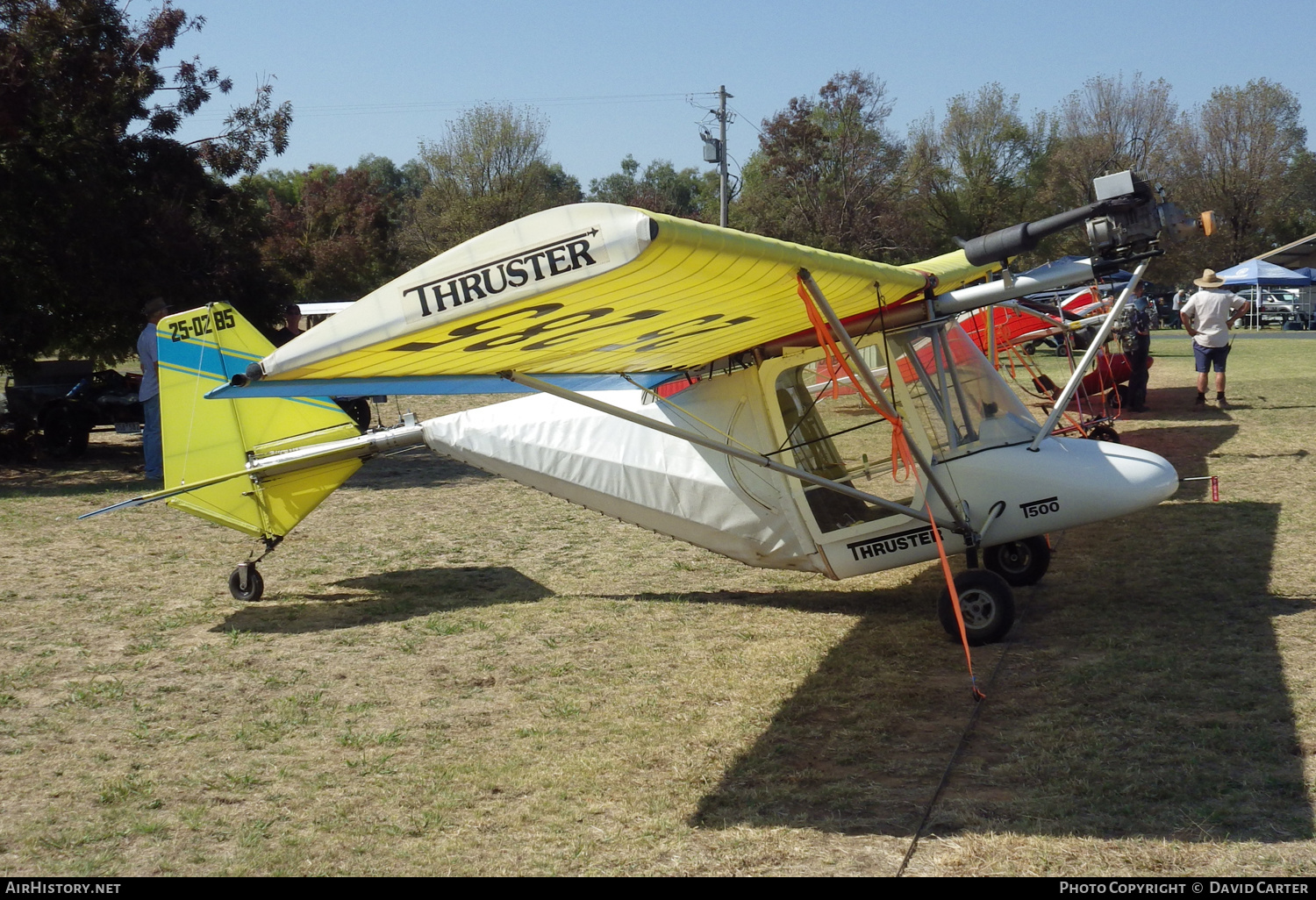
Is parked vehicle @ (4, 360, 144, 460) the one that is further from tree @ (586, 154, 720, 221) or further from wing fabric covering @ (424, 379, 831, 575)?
tree @ (586, 154, 720, 221)

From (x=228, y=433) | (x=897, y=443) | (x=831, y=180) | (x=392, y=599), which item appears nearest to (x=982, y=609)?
(x=897, y=443)

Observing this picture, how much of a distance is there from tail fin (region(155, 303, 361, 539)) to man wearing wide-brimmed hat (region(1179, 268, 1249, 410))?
13211mm

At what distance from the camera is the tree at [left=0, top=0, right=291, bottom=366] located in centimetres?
1459

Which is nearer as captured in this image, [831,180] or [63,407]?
[63,407]

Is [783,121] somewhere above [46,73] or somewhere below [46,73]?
above

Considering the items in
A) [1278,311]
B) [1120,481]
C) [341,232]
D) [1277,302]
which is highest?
[341,232]

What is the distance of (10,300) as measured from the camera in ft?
49.3

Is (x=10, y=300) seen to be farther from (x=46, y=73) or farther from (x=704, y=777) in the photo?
(x=704, y=777)

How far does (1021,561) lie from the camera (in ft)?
24.1

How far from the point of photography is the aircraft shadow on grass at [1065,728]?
4004 mm

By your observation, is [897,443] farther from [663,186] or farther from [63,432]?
[663,186]

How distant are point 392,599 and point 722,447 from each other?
342 cm
